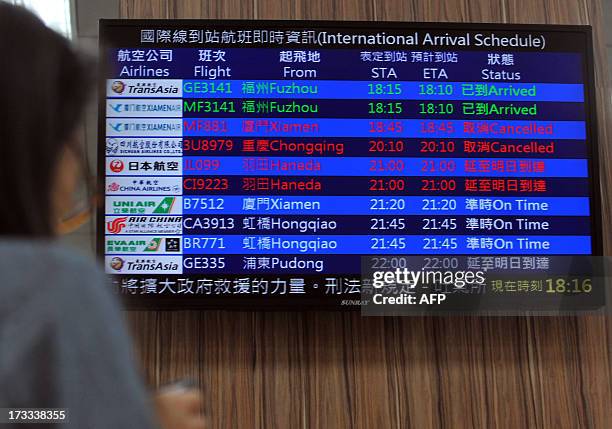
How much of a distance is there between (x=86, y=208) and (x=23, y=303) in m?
0.23

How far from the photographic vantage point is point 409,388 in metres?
2.81

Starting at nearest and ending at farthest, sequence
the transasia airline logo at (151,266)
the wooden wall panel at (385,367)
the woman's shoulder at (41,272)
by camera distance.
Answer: the woman's shoulder at (41,272)
the transasia airline logo at (151,266)
the wooden wall panel at (385,367)

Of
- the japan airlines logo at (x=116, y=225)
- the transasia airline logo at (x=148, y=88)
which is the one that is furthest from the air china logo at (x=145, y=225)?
the transasia airline logo at (x=148, y=88)

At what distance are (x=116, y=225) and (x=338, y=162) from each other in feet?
2.40

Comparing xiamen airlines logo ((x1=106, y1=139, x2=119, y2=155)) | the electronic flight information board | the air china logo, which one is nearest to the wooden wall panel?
the electronic flight information board

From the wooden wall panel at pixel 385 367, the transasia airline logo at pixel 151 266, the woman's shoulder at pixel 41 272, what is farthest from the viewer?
the wooden wall panel at pixel 385 367

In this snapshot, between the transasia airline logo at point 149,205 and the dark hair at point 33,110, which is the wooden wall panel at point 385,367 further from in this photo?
the dark hair at point 33,110

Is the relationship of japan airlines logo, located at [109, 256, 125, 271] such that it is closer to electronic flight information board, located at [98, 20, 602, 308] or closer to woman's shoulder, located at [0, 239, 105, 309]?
electronic flight information board, located at [98, 20, 602, 308]

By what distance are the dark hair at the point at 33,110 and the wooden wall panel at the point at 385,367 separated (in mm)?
2043

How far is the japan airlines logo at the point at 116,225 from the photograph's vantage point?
2.70 meters

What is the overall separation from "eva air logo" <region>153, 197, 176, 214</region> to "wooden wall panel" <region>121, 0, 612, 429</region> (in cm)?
35

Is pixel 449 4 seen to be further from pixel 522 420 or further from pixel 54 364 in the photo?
pixel 54 364

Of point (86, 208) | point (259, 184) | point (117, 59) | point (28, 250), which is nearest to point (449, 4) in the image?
point (259, 184)

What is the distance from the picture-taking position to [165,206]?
2.72m
